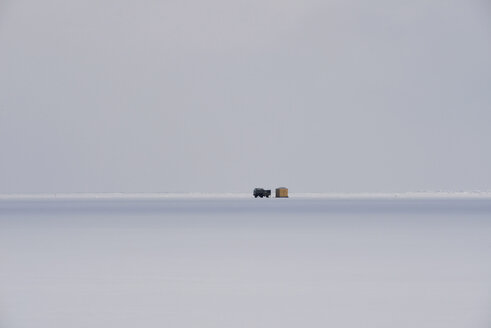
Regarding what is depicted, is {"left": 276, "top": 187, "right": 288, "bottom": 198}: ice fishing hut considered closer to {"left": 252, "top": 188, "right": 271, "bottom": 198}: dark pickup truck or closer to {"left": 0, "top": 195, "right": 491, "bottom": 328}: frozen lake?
{"left": 252, "top": 188, "right": 271, "bottom": 198}: dark pickup truck

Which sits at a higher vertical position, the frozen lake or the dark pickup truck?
the dark pickup truck

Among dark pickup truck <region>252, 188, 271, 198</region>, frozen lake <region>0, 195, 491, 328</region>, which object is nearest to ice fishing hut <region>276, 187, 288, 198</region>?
dark pickup truck <region>252, 188, 271, 198</region>

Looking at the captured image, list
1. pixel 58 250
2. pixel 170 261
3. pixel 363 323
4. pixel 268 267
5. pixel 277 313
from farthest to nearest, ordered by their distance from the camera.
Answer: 1. pixel 58 250
2. pixel 170 261
3. pixel 268 267
4. pixel 277 313
5. pixel 363 323

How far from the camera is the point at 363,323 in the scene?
10562 mm

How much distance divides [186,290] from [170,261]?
4.42 m

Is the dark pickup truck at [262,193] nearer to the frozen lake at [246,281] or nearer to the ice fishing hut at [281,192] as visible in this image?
the ice fishing hut at [281,192]

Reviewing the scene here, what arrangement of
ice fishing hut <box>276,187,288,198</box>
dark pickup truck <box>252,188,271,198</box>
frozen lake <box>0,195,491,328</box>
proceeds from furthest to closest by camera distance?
ice fishing hut <box>276,187,288,198</box>
dark pickup truck <box>252,188,271,198</box>
frozen lake <box>0,195,491,328</box>

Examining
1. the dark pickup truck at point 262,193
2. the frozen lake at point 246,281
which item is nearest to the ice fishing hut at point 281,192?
the dark pickup truck at point 262,193

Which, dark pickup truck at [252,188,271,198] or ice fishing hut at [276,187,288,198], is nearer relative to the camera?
dark pickup truck at [252,188,271,198]

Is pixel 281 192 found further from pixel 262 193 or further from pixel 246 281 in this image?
pixel 246 281

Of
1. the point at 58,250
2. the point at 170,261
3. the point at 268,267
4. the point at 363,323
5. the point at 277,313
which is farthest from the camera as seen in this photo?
the point at 58,250

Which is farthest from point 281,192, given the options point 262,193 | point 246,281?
point 246,281

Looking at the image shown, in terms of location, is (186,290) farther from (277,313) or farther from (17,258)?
(17,258)

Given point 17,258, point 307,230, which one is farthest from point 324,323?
point 307,230
